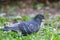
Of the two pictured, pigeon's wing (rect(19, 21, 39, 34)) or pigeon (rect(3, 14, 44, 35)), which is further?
pigeon's wing (rect(19, 21, 39, 34))

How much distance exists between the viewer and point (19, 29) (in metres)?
6.27

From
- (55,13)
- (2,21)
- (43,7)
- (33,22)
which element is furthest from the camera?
(43,7)

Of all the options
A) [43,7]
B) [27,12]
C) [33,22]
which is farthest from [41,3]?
[33,22]

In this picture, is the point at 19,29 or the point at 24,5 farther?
the point at 24,5

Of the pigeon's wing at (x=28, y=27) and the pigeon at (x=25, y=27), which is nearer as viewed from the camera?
the pigeon at (x=25, y=27)

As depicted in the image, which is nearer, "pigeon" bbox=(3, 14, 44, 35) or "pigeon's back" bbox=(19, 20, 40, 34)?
"pigeon" bbox=(3, 14, 44, 35)

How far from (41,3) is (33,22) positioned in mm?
4524

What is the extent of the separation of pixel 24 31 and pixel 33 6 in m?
4.76

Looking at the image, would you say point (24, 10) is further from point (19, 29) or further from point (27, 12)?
point (19, 29)

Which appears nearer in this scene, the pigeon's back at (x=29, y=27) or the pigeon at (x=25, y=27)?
the pigeon at (x=25, y=27)

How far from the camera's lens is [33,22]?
6.71 m

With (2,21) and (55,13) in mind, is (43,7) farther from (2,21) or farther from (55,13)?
(2,21)

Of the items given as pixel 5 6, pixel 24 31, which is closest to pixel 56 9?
pixel 5 6

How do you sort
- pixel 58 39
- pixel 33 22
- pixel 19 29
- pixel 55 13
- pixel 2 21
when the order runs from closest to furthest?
pixel 58 39
pixel 19 29
pixel 33 22
pixel 2 21
pixel 55 13
